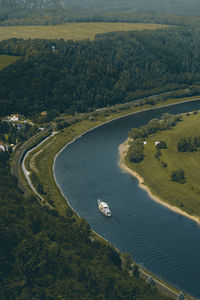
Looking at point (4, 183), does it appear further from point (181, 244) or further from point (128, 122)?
point (128, 122)

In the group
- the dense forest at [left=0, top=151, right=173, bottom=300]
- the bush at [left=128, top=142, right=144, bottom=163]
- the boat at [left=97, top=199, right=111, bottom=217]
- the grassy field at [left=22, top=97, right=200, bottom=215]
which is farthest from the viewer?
the bush at [left=128, top=142, right=144, bottom=163]

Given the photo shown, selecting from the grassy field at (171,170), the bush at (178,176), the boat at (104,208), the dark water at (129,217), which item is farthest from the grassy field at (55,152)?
the bush at (178,176)

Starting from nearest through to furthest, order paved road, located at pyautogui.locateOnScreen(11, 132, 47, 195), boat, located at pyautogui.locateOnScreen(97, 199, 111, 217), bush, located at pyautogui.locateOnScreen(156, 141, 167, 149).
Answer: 1. boat, located at pyautogui.locateOnScreen(97, 199, 111, 217)
2. paved road, located at pyautogui.locateOnScreen(11, 132, 47, 195)
3. bush, located at pyautogui.locateOnScreen(156, 141, 167, 149)

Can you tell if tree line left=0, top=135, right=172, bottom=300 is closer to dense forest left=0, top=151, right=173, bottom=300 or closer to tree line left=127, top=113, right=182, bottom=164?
dense forest left=0, top=151, right=173, bottom=300

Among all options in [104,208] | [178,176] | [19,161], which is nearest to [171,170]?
[178,176]

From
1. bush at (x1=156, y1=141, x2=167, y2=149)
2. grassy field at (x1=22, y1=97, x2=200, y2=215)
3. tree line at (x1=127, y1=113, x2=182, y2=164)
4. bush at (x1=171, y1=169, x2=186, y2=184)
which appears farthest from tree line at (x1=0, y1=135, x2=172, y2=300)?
bush at (x1=156, y1=141, x2=167, y2=149)

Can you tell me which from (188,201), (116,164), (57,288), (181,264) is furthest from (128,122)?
(57,288)

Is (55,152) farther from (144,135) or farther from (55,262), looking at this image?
(55,262)
